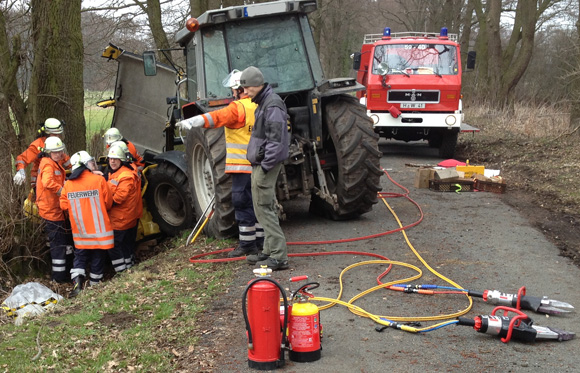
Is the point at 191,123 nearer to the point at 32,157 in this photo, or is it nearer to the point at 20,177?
the point at 20,177

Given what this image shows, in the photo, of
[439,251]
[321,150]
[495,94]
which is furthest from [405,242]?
[495,94]

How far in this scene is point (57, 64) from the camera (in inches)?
360

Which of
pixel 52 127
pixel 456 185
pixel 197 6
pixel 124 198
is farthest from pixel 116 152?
pixel 197 6

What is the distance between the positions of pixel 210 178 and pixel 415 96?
7.07 metres

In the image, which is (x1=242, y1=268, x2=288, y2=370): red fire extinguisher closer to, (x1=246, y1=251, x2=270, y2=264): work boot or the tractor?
(x1=246, y1=251, x2=270, y2=264): work boot

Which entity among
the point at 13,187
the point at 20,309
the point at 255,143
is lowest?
the point at 20,309

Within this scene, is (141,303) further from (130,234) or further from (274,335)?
(130,234)

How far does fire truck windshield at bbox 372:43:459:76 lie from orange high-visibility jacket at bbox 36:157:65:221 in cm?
799

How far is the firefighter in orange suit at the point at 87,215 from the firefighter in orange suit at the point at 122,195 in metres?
0.14

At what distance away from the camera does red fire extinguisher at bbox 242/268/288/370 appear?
415 centimetres

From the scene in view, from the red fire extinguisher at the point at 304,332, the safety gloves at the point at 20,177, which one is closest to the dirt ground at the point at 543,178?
the red fire extinguisher at the point at 304,332

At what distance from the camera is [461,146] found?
15.6 m

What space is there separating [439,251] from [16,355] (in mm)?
4269

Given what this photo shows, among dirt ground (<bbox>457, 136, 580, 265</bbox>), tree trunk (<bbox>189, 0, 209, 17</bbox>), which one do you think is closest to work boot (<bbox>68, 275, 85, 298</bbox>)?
dirt ground (<bbox>457, 136, 580, 265</bbox>)
